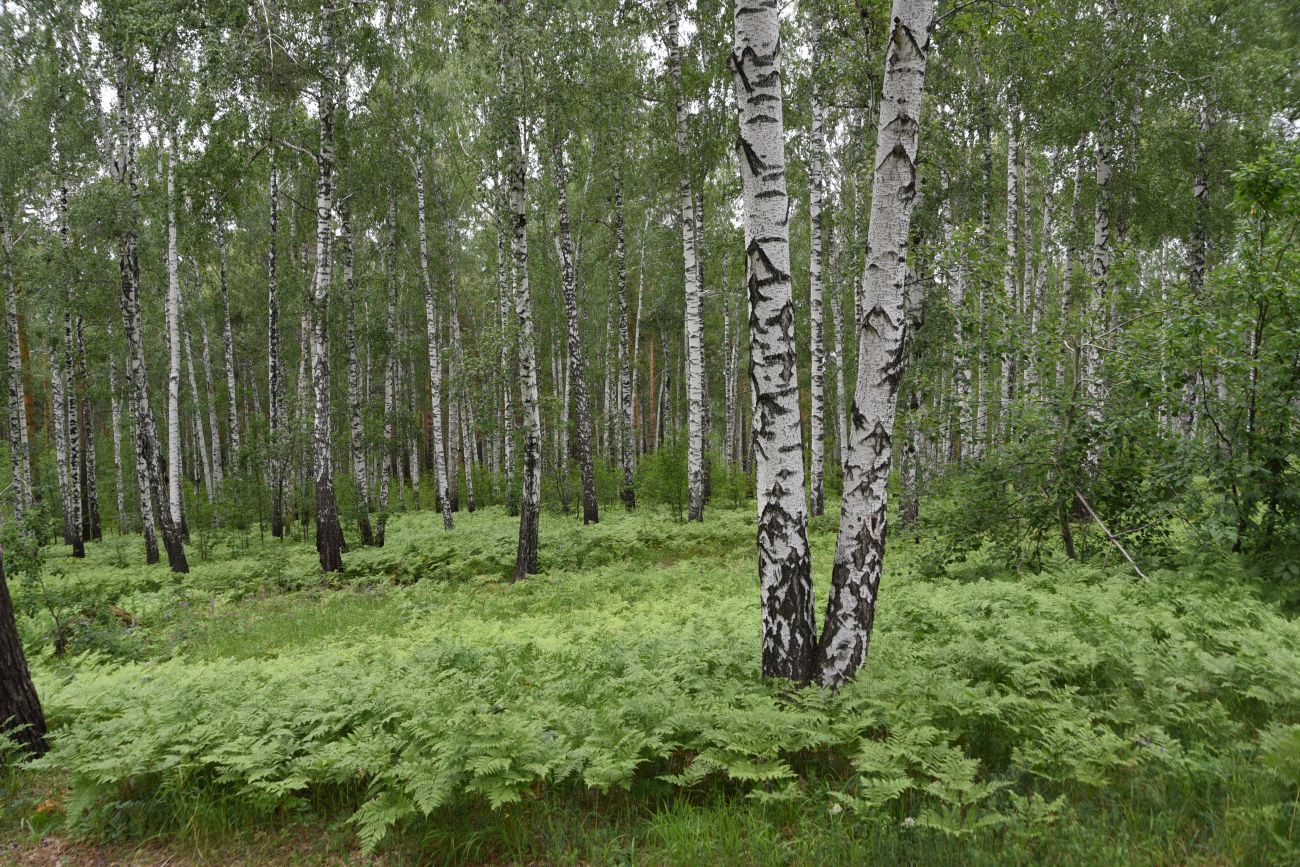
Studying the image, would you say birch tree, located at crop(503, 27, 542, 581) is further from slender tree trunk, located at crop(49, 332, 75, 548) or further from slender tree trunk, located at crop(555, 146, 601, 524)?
slender tree trunk, located at crop(49, 332, 75, 548)

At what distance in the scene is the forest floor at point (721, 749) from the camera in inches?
121

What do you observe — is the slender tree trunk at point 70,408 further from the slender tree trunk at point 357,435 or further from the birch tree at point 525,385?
the birch tree at point 525,385

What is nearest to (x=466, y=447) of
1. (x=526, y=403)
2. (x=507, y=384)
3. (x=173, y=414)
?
(x=507, y=384)

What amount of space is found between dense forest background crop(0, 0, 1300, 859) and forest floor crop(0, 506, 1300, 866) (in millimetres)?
95

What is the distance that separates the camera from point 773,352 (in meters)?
4.39

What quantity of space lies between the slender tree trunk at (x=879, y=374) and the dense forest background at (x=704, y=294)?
2 cm

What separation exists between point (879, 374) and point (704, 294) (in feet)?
47.2

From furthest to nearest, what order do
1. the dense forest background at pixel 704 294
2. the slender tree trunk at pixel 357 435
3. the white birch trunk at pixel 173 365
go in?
the slender tree trunk at pixel 357 435 → the white birch trunk at pixel 173 365 → the dense forest background at pixel 704 294

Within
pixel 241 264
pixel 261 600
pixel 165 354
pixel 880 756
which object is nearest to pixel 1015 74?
pixel 880 756

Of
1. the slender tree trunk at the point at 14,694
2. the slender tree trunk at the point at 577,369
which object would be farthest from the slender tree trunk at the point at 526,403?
the slender tree trunk at the point at 14,694

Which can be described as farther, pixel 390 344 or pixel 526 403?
pixel 390 344

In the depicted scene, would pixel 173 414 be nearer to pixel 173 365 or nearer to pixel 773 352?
pixel 173 365

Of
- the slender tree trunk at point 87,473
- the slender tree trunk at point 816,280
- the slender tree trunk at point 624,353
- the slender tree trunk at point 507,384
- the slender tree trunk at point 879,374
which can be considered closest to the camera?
the slender tree trunk at point 879,374

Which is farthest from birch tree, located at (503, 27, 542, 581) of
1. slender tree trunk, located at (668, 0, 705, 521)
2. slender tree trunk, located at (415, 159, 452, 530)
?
slender tree trunk, located at (415, 159, 452, 530)
